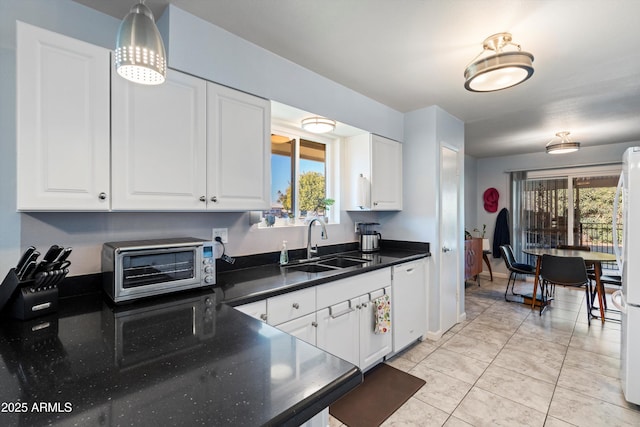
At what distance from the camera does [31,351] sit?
930 mm

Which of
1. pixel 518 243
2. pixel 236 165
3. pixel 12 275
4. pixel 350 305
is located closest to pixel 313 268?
pixel 350 305

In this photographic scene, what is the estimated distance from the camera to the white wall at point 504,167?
4.94 m

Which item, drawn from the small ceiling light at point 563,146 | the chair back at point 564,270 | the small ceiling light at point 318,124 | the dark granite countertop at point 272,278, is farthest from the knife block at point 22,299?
the small ceiling light at point 563,146

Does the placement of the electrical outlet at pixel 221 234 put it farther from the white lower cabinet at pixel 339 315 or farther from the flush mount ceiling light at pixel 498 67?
the flush mount ceiling light at pixel 498 67

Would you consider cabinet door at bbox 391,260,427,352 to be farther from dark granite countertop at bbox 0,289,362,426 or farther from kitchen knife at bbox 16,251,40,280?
kitchen knife at bbox 16,251,40,280

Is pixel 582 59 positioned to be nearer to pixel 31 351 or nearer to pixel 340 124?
pixel 340 124

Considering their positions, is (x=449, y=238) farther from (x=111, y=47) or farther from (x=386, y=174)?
(x=111, y=47)

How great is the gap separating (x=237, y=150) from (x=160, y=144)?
0.42 metres

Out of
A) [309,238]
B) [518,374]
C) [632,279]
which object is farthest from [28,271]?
[632,279]

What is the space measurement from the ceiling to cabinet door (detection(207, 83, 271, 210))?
0.42 metres

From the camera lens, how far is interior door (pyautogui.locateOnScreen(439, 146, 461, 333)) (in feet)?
10.1

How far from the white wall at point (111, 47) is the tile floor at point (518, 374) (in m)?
1.50

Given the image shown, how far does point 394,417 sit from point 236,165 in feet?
6.06

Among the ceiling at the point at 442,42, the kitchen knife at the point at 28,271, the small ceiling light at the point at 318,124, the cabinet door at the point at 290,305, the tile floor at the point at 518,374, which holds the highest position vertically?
the ceiling at the point at 442,42
